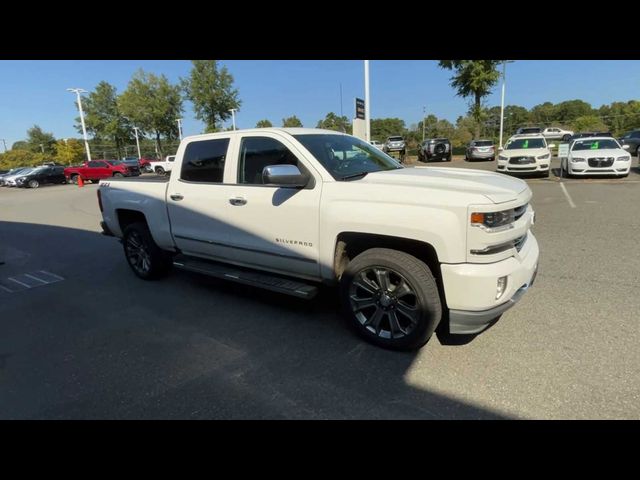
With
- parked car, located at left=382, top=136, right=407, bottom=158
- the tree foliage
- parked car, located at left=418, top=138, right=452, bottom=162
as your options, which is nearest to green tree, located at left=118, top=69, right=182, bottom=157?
the tree foliage

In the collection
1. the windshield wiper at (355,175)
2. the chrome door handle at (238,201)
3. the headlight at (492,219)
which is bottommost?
the headlight at (492,219)

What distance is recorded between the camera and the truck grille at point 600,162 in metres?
13.0

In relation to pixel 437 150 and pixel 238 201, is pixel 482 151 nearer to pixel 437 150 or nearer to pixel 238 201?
pixel 437 150

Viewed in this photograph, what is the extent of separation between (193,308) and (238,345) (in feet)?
3.80

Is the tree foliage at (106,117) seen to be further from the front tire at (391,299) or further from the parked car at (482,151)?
the front tire at (391,299)

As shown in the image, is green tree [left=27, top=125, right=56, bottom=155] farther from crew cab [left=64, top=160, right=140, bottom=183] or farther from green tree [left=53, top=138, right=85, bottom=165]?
crew cab [left=64, top=160, right=140, bottom=183]

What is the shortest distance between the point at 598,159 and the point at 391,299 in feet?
45.6

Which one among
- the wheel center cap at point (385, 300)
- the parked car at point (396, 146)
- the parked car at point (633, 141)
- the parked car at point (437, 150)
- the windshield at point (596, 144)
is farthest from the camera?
the parked car at point (396, 146)

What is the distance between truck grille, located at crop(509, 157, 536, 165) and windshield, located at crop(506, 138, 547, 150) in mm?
Result: 927

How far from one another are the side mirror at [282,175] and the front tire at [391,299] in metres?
0.89

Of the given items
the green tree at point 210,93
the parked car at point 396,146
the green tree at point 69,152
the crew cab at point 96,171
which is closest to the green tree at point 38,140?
the green tree at point 69,152

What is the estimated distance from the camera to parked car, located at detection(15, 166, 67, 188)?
2798cm
